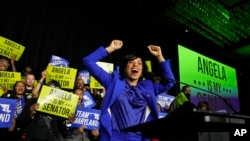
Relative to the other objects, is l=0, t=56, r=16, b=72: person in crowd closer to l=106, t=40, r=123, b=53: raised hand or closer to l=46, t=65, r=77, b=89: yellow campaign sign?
l=46, t=65, r=77, b=89: yellow campaign sign

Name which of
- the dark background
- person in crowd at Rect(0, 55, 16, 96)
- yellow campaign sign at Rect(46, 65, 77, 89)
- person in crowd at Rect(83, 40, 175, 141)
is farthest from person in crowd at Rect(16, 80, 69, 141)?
person in crowd at Rect(83, 40, 175, 141)

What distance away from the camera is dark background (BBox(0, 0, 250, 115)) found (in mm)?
4770

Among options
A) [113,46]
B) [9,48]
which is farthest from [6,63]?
[113,46]

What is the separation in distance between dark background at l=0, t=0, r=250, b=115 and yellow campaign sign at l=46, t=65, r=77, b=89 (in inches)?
25.9

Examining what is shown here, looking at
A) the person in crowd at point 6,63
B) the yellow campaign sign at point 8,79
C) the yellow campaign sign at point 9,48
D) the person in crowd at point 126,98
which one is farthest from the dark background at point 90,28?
the person in crowd at point 126,98

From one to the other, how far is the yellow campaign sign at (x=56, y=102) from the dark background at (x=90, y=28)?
128cm

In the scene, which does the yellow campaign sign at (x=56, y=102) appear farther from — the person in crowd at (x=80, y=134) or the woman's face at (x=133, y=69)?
the woman's face at (x=133, y=69)

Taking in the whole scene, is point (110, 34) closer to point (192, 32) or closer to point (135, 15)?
point (135, 15)

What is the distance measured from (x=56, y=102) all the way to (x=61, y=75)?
724 mm

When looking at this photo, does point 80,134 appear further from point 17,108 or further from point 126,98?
point 126,98

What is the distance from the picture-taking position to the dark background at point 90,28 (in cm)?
477

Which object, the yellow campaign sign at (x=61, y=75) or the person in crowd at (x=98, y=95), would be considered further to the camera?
the person in crowd at (x=98, y=95)

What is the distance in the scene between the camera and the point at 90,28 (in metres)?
5.80

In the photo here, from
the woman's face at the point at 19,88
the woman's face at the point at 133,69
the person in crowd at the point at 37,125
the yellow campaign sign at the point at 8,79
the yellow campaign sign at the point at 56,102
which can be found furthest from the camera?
the yellow campaign sign at the point at 8,79
